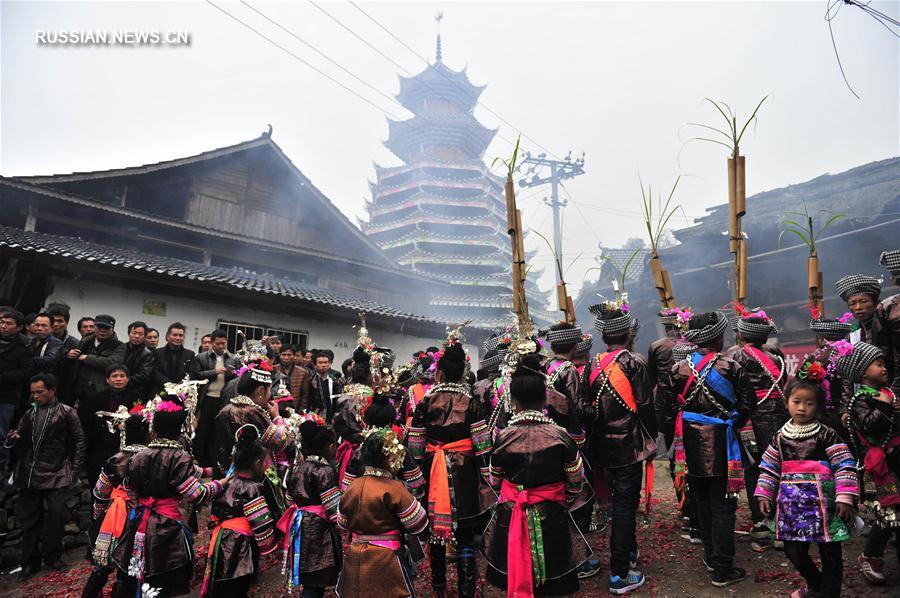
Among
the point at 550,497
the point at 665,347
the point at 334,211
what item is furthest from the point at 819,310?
the point at 334,211

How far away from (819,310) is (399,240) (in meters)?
29.5

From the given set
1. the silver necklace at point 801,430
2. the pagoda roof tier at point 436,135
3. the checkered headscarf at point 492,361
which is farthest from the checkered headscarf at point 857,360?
the pagoda roof tier at point 436,135

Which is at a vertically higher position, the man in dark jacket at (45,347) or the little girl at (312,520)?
the man in dark jacket at (45,347)

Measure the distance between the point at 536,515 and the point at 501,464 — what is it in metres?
0.40

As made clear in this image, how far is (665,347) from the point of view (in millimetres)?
6223

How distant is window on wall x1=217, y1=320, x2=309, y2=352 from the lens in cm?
1209

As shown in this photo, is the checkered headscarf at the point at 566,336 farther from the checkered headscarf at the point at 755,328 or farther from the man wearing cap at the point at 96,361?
the man wearing cap at the point at 96,361

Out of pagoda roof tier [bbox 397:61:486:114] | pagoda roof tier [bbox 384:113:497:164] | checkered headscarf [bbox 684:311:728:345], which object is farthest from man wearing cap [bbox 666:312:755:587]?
pagoda roof tier [bbox 397:61:486:114]

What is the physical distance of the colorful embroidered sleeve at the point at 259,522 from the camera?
161 inches

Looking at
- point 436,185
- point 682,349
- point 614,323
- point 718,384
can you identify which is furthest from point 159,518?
point 436,185

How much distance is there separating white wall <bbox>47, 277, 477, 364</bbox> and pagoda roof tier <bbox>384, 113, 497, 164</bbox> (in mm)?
25022

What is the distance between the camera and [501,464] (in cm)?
388

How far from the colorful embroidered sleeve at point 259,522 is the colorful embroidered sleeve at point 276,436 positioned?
1.86ft

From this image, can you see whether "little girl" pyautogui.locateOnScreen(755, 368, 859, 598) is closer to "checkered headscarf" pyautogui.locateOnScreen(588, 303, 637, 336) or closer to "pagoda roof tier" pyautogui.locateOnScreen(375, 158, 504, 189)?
"checkered headscarf" pyautogui.locateOnScreen(588, 303, 637, 336)
